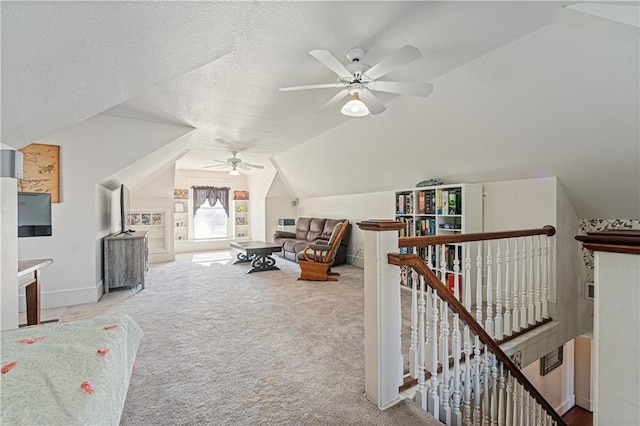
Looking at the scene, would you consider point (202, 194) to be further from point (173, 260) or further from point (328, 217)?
point (328, 217)

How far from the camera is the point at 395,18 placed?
1.93 meters

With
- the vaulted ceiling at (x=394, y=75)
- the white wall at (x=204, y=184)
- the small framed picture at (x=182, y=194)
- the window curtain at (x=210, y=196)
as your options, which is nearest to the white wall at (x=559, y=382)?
the vaulted ceiling at (x=394, y=75)

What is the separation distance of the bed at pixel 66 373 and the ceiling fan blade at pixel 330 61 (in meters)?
1.79

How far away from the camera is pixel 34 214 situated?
2879mm

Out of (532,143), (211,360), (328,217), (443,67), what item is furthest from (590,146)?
(328,217)

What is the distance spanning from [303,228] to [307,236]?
12.6 inches

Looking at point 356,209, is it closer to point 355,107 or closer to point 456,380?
point 355,107

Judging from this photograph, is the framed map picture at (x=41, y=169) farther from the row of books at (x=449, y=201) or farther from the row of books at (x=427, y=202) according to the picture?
the row of books at (x=449, y=201)

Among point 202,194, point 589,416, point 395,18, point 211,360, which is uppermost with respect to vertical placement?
point 395,18

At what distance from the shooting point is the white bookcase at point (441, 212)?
367cm

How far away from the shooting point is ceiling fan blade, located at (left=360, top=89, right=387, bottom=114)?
2433mm

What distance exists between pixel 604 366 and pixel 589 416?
5437mm

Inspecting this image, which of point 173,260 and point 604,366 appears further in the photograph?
point 173,260

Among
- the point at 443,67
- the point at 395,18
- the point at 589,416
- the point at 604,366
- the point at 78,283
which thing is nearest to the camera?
the point at 604,366
